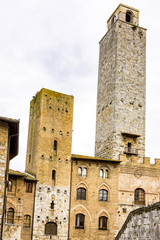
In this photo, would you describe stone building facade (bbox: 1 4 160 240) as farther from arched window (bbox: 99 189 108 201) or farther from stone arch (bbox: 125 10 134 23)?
stone arch (bbox: 125 10 134 23)

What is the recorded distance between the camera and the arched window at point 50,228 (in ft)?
104

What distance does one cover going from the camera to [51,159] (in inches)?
1313

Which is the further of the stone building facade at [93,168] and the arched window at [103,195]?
the arched window at [103,195]

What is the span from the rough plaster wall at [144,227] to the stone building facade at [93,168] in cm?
1792

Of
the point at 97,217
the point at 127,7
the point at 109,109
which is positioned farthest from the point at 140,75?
the point at 97,217

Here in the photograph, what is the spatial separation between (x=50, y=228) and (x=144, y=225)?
65.7 feet

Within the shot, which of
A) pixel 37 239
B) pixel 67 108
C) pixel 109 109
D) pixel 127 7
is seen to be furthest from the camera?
pixel 127 7

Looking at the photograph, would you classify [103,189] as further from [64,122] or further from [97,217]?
[64,122]

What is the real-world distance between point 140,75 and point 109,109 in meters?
5.37

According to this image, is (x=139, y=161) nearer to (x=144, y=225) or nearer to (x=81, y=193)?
(x=81, y=193)

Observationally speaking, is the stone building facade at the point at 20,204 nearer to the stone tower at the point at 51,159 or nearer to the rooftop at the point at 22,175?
the rooftop at the point at 22,175

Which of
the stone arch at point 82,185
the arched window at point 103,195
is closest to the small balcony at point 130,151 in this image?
the arched window at point 103,195

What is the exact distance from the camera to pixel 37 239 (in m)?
30.9

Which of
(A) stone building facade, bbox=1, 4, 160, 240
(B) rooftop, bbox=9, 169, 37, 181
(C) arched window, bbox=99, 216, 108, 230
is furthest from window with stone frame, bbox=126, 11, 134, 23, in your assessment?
(C) arched window, bbox=99, 216, 108, 230
